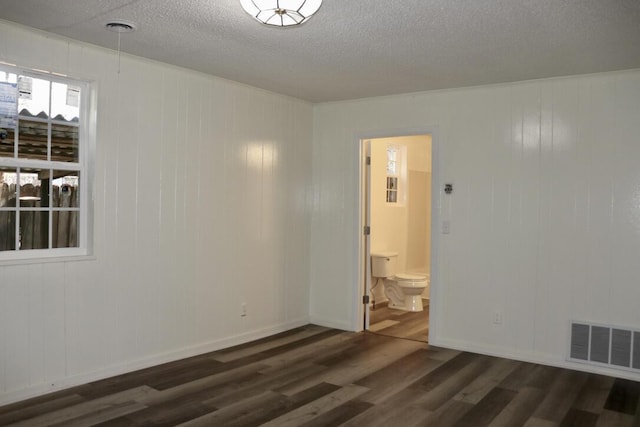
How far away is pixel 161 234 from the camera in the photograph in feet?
14.5

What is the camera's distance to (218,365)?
4.43 metres

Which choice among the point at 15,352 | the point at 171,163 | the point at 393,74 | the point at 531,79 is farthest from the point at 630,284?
the point at 15,352

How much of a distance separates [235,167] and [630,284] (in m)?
3.58

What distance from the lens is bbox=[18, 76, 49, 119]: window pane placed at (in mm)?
3635

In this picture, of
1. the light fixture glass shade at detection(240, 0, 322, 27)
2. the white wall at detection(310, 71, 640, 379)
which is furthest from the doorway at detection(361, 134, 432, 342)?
the light fixture glass shade at detection(240, 0, 322, 27)

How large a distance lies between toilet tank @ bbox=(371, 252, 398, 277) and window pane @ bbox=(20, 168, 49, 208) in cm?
414

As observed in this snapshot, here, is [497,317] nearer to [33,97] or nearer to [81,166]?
[81,166]

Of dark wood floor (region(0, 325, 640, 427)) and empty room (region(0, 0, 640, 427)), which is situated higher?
empty room (region(0, 0, 640, 427))

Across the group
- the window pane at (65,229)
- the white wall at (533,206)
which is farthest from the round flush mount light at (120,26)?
the white wall at (533,206)

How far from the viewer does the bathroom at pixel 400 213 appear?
6.87 m

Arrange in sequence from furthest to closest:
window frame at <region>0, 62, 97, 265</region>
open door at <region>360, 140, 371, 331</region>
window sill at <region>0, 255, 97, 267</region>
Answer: open door at <region>360, 140, 371, 331</region> → window frame at <region>0, 62, 97, 265</region> → window sill at <region>0, 255, 97, 267</region>

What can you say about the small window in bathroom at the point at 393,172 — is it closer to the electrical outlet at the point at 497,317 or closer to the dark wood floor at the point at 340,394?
the electrical outlet at the point at 497,317

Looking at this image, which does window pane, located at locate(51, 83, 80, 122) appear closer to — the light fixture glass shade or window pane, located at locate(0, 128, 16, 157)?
window pane, located at locate(0, 128, 16, 157)

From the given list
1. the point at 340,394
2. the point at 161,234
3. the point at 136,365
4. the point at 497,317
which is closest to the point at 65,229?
the point at 161,234
